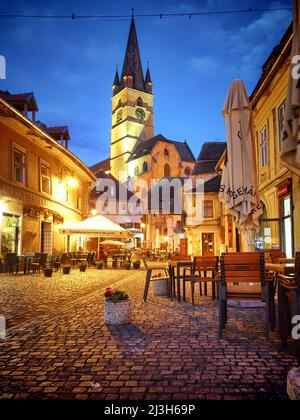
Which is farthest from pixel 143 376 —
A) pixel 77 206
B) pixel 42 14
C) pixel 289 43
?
pixel 77 206

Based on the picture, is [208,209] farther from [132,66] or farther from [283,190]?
[132,66]

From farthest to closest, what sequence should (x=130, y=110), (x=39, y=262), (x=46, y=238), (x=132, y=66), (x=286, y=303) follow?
1. (x=132, y=66)
2. (x=130, y=110)
3. (x=46, y=238)
4. (x=39, y=262)
5. (x=286, y=303)

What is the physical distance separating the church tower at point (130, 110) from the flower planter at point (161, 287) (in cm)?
7413

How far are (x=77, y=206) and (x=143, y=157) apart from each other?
45.7 meters

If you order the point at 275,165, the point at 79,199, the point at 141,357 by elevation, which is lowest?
the point at 141,357

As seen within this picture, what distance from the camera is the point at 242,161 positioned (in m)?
7.49

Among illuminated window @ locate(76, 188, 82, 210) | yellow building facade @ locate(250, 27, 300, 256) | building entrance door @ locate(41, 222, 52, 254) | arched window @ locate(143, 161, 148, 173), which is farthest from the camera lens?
arched window @ locate(143, 161, 148, 173)

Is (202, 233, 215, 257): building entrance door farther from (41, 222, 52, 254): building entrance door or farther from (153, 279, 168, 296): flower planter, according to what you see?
(153, 279, 168, 296): flower planter

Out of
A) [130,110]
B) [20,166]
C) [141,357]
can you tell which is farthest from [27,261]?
[130,110]

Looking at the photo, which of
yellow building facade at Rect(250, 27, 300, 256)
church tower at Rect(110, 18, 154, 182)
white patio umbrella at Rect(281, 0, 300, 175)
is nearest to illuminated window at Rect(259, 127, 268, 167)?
yellow building facade at Rect(250, 27, 300, 256)

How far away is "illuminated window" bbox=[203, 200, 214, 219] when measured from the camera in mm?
30031

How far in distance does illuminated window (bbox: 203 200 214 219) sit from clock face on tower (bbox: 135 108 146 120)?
62.1m

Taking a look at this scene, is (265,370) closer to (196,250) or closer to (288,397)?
(288,397)

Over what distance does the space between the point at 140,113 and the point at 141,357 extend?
87.8 m
